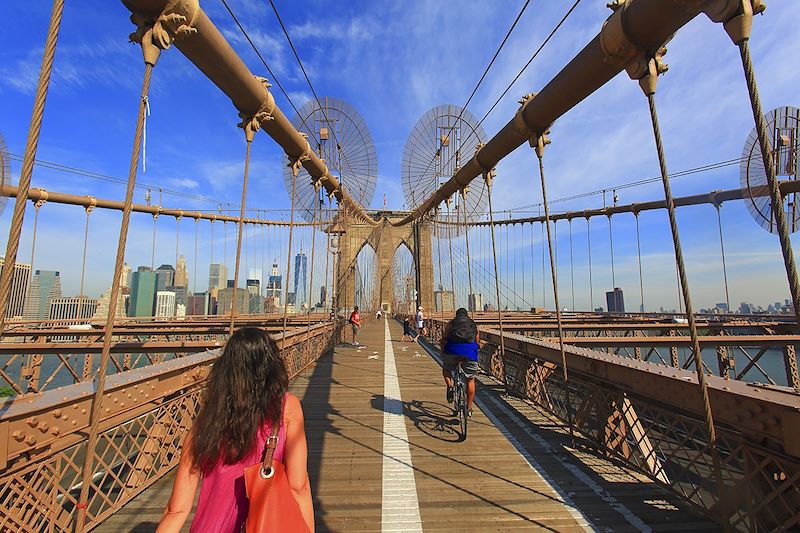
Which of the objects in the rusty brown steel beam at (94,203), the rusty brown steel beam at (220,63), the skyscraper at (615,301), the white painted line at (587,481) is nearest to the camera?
the white painted line at (587,481)

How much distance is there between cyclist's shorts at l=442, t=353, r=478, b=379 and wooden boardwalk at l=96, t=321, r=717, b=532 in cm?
77

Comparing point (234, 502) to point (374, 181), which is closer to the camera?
point (234, 502)

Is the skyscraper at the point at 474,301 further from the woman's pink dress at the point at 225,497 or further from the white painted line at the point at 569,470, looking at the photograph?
the woman's pink dress at the point at 225,497

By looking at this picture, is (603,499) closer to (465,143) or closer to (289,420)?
(289,420)

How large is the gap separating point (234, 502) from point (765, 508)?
125 inches

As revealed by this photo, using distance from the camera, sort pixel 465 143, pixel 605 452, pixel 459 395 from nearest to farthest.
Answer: pixel 605 452 → pixel 459 395 → pixel 465 143

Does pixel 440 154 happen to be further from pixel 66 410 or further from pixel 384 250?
pixel 384 250

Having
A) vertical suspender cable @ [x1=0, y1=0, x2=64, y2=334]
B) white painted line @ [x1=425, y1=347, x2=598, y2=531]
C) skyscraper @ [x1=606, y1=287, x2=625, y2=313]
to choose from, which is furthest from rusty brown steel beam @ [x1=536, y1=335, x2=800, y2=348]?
skyscraper @ [x1=606, y1=287, x2=625, y2=313]

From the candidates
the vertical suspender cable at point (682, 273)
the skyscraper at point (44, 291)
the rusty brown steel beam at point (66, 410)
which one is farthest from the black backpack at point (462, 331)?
the skyscraper at point (44, 291)

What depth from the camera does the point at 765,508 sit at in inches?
94.5

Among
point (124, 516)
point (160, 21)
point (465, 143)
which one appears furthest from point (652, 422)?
point (465, 143)

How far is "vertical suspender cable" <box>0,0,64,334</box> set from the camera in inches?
79.4

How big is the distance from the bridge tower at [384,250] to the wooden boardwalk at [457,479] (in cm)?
2913

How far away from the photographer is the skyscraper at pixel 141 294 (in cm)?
4609
